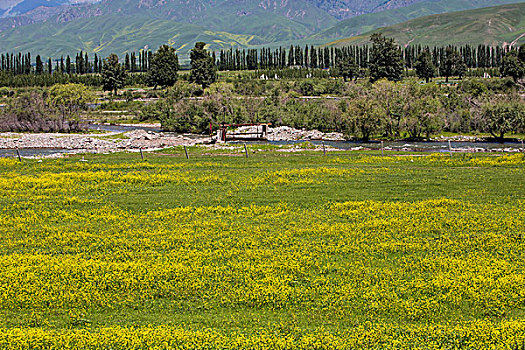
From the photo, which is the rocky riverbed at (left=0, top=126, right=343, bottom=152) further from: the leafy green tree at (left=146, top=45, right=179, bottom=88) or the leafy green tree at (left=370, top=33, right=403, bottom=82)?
the leafy green tree at (left=146, top=45, right=179, bottom=88)

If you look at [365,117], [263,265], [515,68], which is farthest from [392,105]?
[515,68]

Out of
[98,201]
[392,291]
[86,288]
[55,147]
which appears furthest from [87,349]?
[55,147]

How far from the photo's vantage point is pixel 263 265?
14.4 metres

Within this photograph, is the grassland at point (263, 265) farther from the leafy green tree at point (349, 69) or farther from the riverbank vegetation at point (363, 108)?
the leafy green tree at point (349, 69)

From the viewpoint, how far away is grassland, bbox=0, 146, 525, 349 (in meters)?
10.9

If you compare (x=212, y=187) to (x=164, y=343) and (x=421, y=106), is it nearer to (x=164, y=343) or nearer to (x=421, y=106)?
(x=164, y=343)

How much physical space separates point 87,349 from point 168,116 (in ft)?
242

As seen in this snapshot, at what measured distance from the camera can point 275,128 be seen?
77125 millimetres

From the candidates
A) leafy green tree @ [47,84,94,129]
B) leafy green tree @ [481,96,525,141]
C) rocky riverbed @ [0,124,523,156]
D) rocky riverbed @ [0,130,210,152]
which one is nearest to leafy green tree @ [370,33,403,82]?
rocky riverbed @ [0,124,523,156]

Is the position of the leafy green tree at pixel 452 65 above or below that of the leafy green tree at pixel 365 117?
above

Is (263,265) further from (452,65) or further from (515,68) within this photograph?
(452,65)

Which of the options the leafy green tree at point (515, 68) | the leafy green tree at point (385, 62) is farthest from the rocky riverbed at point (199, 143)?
the leafy green tree at point (515, 68)

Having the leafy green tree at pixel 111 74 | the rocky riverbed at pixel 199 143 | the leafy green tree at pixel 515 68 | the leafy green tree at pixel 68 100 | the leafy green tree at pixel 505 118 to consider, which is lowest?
the rocky riverbed at pixel 199 143

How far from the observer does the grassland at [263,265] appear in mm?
10945
